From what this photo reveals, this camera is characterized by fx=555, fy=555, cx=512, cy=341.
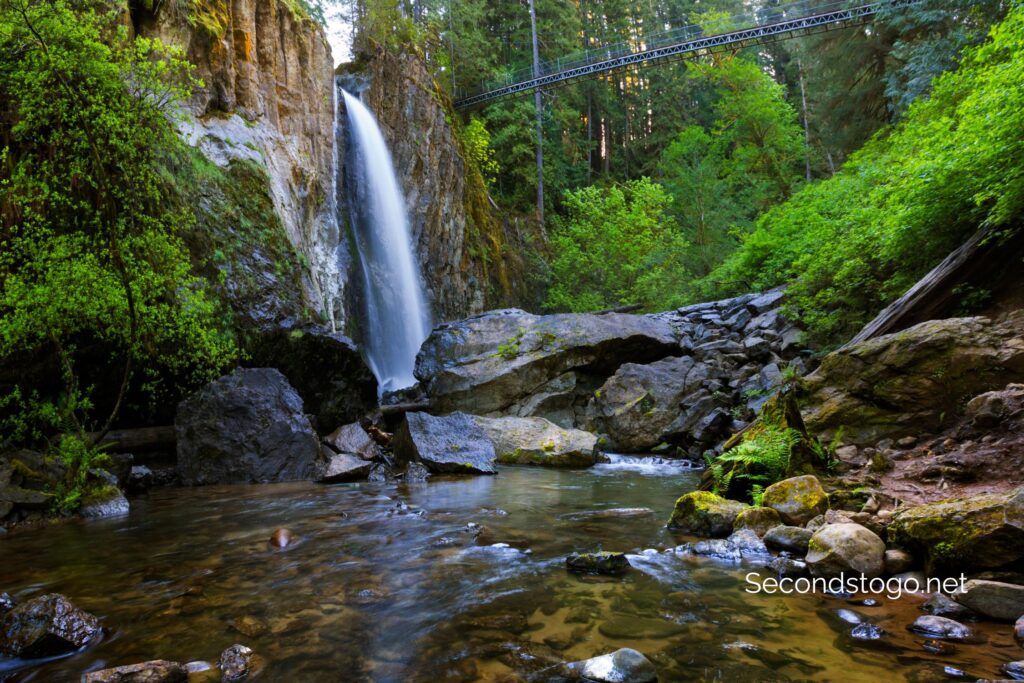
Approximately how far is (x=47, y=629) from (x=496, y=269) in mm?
21597

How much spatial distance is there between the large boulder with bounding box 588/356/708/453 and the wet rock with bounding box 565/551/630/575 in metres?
7.37

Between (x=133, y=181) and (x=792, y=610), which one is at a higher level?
(x=133, y=181)

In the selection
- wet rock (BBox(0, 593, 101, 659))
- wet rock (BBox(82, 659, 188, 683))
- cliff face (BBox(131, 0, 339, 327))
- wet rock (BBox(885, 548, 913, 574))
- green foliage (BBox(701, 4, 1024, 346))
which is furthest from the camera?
cliff face (BBox(131, 0, 339, 327))

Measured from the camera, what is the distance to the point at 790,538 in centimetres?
423

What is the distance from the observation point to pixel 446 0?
88.2 ft

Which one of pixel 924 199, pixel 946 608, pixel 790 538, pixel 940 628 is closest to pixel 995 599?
pixel 946 608

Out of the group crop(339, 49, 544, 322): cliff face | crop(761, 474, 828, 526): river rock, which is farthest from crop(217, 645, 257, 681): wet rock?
crop(339, 49, 544, 322): cliff face

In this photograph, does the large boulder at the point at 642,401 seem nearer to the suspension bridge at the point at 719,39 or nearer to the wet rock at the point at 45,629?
the wet rock at the point at 45,629

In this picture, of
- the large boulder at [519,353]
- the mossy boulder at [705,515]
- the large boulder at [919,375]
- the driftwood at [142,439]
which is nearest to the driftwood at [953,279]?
the large boulder at [919,375]

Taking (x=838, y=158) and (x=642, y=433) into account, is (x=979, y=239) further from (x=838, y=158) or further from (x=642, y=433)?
(x=838, y=158)

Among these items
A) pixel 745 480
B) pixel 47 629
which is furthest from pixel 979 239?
pixel 47 629

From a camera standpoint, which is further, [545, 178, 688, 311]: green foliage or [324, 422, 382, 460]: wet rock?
[545, 178, 688, 311]: green foliage

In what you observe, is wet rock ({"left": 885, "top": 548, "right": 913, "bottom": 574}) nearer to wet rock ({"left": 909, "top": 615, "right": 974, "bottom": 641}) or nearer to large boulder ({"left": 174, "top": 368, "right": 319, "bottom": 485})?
wet rock ({"left": 909, "top": 615, "right": 974, "bottom": 641})

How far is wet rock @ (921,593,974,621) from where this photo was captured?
2.96 meters
